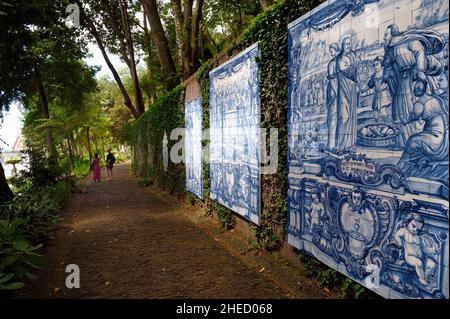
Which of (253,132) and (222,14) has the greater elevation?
(222,14)

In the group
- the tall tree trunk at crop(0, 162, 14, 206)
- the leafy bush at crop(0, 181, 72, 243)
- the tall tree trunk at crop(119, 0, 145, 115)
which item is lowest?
the leafy bush at crop(0, 181, 72, 243)

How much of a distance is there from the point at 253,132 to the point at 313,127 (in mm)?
1713

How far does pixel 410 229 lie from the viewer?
2.66 m

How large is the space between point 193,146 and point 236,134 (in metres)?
3.27

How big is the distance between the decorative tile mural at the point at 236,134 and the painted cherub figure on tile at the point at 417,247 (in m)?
2.86

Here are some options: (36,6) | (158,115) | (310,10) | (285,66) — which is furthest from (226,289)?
(36,6)

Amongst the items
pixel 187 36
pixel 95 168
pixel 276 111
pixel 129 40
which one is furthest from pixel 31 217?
pixel 129 40

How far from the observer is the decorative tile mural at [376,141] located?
248 cm

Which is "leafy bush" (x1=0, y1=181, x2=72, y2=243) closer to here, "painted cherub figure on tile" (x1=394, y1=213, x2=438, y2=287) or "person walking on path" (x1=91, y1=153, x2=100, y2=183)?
"painted cherub figure on tile" (x1=394, y1=213, x2=438, y2=287)

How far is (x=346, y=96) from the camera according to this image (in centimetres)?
338

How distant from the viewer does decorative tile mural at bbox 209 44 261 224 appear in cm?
551

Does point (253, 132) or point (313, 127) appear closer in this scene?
point (313, 127)

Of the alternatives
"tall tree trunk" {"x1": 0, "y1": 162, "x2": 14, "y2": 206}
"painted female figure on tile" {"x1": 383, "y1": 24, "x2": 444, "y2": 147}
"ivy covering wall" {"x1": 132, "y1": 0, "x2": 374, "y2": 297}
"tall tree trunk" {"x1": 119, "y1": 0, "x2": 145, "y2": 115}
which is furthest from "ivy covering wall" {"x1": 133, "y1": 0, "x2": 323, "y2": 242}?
"tall tree trunk" {"x1": 119, "y1": 0, "x2": 145, "y2": 115}

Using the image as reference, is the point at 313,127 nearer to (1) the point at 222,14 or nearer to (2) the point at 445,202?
(2) the point at 445,202
